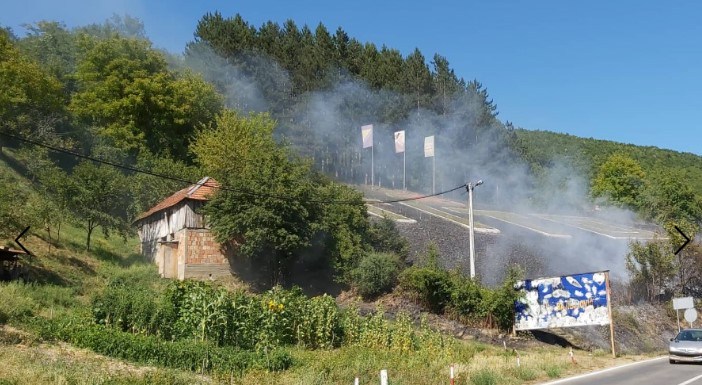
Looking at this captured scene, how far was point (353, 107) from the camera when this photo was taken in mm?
68750

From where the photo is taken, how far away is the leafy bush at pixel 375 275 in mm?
31266

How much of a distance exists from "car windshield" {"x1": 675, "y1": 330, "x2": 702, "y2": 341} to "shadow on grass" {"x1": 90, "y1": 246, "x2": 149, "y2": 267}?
87.1ft

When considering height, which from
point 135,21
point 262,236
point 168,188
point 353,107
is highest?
point 135,21

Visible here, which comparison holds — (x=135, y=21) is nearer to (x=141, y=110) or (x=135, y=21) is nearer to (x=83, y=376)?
(x=141, y=110)

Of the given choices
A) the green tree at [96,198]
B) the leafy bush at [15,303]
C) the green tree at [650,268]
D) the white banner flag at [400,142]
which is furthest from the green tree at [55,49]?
the green tree at [650,268]

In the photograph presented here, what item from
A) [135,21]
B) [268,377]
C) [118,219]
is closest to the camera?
[268,377]

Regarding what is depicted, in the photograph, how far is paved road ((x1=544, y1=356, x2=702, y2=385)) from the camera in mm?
14749

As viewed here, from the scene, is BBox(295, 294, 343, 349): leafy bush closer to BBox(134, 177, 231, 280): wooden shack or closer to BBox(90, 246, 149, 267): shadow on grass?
BBox(134, 177, 231, 280): wooden shack

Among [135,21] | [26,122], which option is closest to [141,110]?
[26,122]

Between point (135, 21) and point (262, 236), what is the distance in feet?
181

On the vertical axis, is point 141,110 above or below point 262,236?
above

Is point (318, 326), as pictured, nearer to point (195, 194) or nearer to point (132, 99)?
point (195, 194)

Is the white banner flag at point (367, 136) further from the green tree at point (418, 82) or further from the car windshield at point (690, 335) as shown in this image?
the car windshield at point (690, 335)

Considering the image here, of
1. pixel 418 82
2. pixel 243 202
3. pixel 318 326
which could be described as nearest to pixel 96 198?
pixel 243 202
